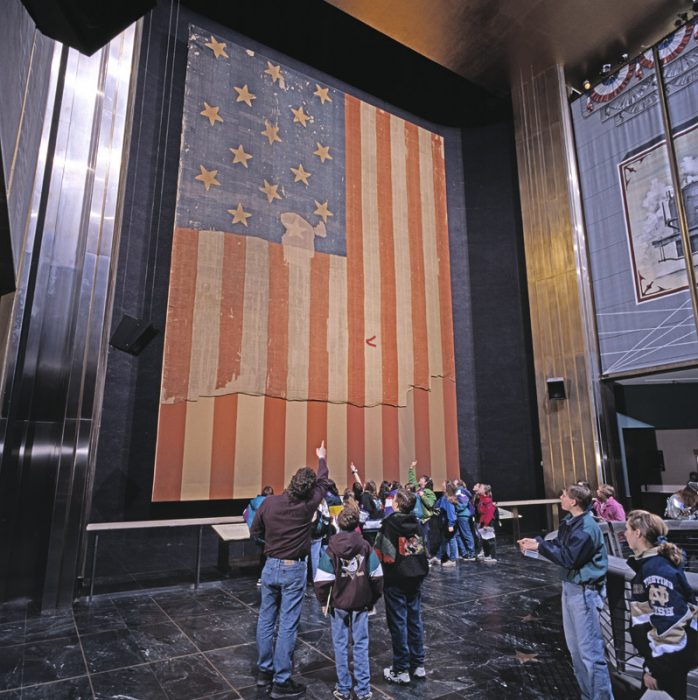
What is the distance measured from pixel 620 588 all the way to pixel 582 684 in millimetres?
668

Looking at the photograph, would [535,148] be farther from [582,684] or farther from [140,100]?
[582,684]

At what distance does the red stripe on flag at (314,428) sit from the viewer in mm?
10055

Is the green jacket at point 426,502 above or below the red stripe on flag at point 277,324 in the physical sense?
below

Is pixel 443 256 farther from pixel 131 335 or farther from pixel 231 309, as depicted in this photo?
pixel 131 335

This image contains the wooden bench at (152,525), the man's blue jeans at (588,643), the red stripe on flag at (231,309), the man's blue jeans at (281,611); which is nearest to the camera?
the man's blue jeans at (588,643)

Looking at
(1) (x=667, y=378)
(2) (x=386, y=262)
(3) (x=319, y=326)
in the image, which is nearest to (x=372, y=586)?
(3) (x=319, y=326)

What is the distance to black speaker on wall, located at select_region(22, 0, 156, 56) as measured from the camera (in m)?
1.92

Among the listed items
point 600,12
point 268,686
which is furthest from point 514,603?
point 600,12

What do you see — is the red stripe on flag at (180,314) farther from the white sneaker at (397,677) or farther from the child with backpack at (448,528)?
the white sneaker at (397,677)

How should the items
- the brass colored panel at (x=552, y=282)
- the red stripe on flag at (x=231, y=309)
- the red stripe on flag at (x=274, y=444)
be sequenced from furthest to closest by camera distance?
the brass colored panel at (x=552, y=282) → the red stripe on flag at (x=274, y=444) → the red stripe on flag at (x=231, y=309)

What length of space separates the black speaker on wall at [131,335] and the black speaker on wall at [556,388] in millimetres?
8871

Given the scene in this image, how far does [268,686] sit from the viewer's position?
12.4 feet

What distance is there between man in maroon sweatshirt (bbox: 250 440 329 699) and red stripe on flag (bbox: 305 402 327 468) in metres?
6.05

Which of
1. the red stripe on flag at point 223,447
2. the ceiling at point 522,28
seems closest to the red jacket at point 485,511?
the red stripe on flag at point 223,447
